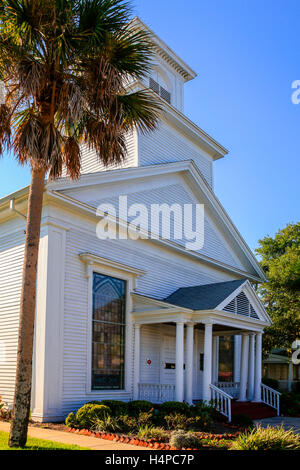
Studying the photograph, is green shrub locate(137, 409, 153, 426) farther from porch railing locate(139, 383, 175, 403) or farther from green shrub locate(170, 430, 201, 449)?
porch railing locate(139, 383, 175, 403)

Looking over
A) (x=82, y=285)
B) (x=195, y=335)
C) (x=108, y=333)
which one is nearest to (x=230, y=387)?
(x=195, y=335)

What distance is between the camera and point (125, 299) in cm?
1712

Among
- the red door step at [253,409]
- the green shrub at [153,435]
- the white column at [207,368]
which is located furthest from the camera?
the red door step at [253,409]

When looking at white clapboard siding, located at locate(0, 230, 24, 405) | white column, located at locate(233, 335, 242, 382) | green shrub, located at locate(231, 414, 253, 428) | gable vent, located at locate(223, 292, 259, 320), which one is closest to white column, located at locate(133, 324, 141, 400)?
gable vent, located at locate(223, 292, 259, 320)

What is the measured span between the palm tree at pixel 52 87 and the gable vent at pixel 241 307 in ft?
28.2

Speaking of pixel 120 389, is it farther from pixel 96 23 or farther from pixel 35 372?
pixel 96 23

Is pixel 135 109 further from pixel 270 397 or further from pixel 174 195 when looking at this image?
pixel 270 397

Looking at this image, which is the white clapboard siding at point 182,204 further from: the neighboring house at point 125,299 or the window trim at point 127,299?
the window trim at point 127,299

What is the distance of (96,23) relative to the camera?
34.3ft

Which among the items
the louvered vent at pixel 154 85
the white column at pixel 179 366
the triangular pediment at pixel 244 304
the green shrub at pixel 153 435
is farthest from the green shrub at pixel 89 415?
the louvered vent at pixel 154 85

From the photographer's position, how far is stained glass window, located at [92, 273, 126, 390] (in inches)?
615

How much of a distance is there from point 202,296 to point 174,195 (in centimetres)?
480

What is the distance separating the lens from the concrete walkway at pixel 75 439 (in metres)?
9.94
